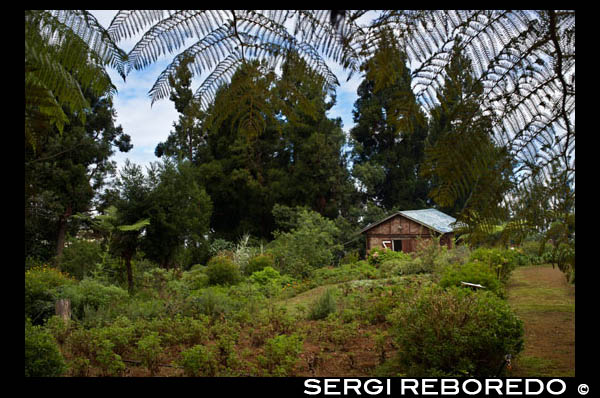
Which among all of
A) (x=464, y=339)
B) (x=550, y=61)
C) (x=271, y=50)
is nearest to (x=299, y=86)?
(x=271, y=50)

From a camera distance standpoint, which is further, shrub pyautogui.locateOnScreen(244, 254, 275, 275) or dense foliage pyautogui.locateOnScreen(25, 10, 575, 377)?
shrub pyautogui.locateOnScreen(244, 254, 275, 275)

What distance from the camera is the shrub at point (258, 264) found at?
800cm

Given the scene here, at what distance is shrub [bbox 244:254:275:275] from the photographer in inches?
315

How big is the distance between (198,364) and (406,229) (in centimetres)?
710

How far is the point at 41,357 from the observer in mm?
2145

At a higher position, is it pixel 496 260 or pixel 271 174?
pixel 271 174

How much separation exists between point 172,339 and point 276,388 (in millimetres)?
2078

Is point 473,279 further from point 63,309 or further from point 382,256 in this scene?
point 382,256

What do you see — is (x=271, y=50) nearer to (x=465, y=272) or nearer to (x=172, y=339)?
(x=172, y=339)

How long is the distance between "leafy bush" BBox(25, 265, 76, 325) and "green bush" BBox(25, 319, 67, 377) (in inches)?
84.4

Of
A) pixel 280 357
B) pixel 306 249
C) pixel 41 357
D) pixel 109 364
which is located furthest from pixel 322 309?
pixel 306 249

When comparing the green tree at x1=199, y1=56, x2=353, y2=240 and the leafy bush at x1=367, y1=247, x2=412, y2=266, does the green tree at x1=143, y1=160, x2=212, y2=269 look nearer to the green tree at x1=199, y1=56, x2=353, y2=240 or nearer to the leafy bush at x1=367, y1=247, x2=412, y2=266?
the green tree at x1=199, y1=56, x2=353, y2=240

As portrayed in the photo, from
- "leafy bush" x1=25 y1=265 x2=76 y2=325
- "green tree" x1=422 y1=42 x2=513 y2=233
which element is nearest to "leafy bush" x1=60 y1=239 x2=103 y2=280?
"leafy bush" x1=25 y1=265 x2=76 y2=325
